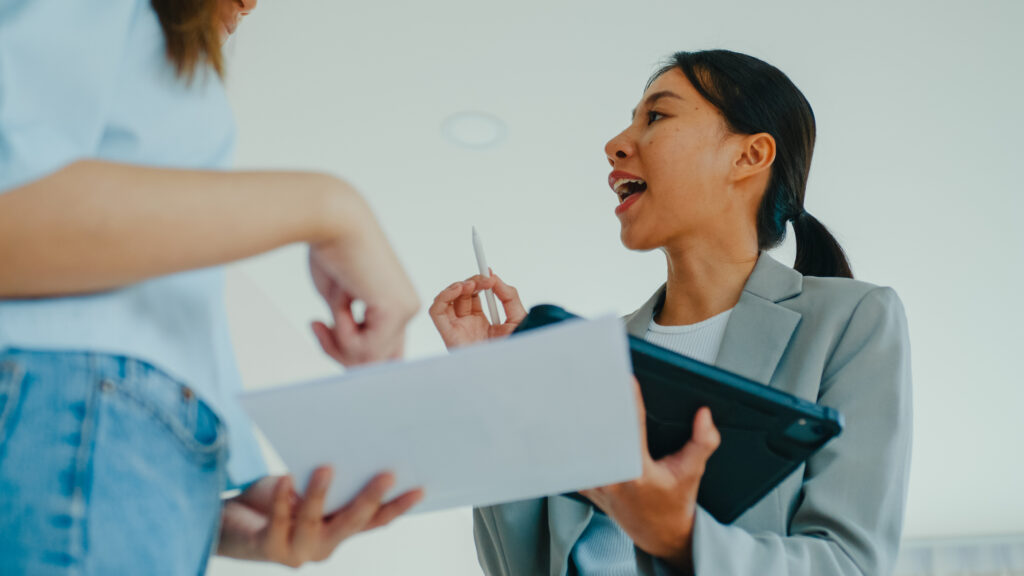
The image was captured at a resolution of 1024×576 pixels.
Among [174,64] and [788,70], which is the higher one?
[788,70]

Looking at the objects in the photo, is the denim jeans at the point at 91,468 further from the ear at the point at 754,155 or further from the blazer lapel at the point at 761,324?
Answer: the ear at the point at 754,155

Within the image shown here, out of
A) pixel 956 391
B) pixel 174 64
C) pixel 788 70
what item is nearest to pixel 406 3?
pixel 788 70

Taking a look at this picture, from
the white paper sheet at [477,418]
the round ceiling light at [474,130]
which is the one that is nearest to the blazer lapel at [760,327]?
the white paper sheet at [477,418]

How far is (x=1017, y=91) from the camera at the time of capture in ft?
9.22

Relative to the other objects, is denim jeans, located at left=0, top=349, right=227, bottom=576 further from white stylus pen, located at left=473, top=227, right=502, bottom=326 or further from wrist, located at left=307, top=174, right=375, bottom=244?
white stylus pen, located at left=473, top=227, right=502, bottom=326

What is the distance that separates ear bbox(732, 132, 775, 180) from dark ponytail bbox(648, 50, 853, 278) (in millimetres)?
18

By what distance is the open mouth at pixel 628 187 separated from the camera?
1.43m

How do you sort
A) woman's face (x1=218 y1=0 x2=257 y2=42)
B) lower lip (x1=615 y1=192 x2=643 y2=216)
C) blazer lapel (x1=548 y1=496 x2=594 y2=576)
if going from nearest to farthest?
woman's face (x1=218 y1=0 x2=257 y2=42)
blazer lapel (x1=548 y1=496 x2=594 y2=576)
lower lip (x1=615 y1=192 x2=643 y2=216)

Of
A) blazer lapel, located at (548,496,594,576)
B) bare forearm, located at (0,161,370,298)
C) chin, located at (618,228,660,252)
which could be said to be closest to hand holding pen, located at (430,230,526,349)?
Answer: chin, located at (618,228,660,252)

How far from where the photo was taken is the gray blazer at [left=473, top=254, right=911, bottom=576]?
86cm

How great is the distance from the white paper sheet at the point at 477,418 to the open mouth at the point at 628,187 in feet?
2.91

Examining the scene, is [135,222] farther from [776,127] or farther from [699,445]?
[776,127]

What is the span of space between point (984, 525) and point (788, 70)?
350 cm

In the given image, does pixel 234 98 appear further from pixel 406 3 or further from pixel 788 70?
pixel 788 70
